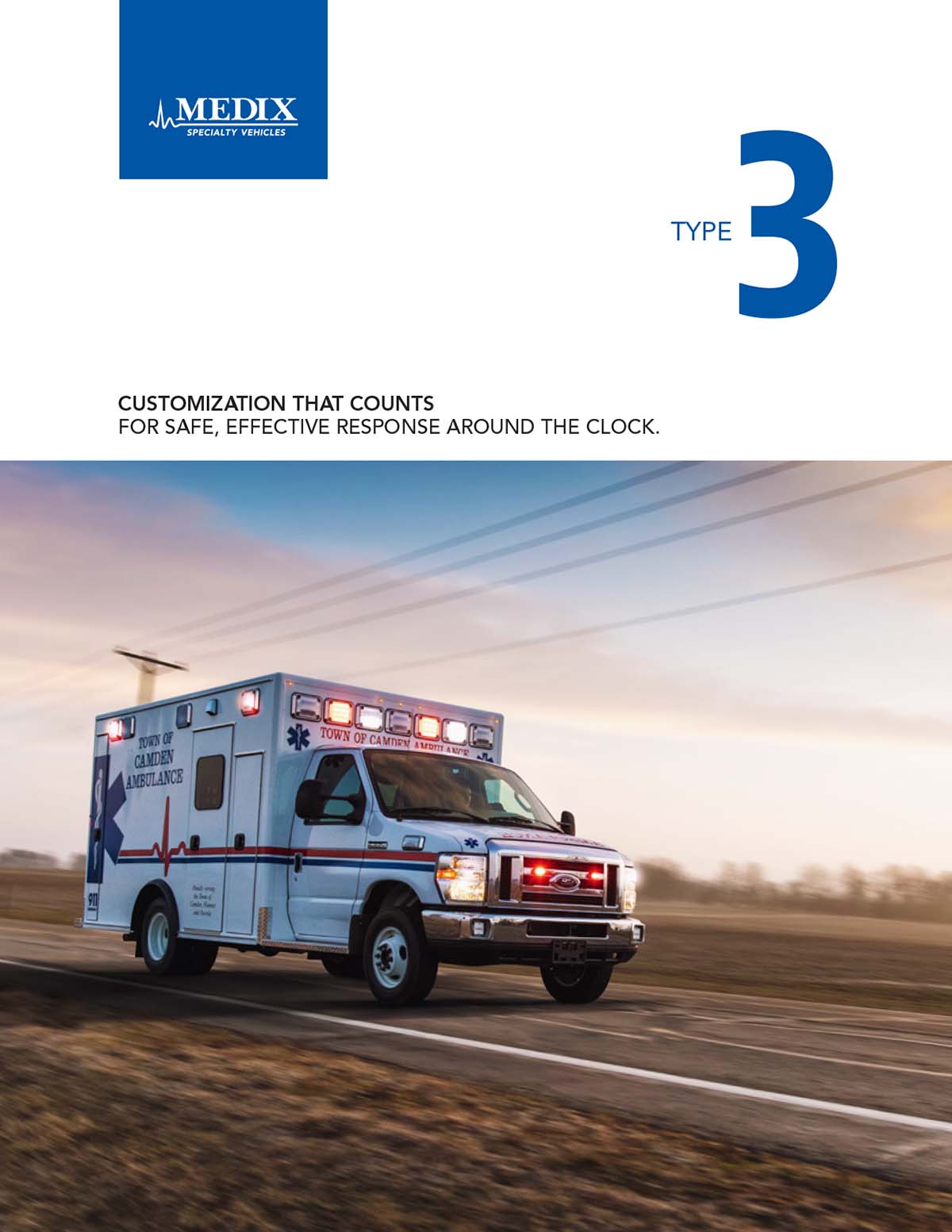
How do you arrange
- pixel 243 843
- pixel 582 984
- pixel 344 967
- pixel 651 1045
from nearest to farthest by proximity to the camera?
pixel 651 1045 < pixel 582 984 < pixel 243 843 < pixel 344 967

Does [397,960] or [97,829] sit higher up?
[97,829]

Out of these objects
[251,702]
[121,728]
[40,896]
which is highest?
[251,702]

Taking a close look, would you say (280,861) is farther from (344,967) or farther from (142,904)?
(142,904)

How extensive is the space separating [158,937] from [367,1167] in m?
10.4

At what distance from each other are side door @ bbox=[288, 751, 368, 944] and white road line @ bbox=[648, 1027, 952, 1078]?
326cm

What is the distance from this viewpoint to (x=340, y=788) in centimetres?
1254

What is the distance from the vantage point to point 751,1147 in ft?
19.2

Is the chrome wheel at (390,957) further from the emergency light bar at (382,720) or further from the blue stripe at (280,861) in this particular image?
the emergency light bar at (382,720)

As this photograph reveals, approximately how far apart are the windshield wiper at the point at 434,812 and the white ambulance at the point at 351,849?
27 mm

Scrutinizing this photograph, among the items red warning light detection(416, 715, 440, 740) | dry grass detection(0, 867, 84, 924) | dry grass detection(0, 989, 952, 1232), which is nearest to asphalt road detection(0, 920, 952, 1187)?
dry grass detection(0, 989, 952, 1232)

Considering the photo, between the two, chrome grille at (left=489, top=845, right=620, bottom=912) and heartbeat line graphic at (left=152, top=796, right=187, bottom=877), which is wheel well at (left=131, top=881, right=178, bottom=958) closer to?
heartbeat line graphic at (left=152, top=796, right=187, bottom=877)

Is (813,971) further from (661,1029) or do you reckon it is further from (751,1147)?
(751,1147)

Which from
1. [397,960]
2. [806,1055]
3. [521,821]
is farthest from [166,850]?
[806,1055]

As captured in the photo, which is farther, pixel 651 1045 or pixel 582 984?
pixel 582 984
